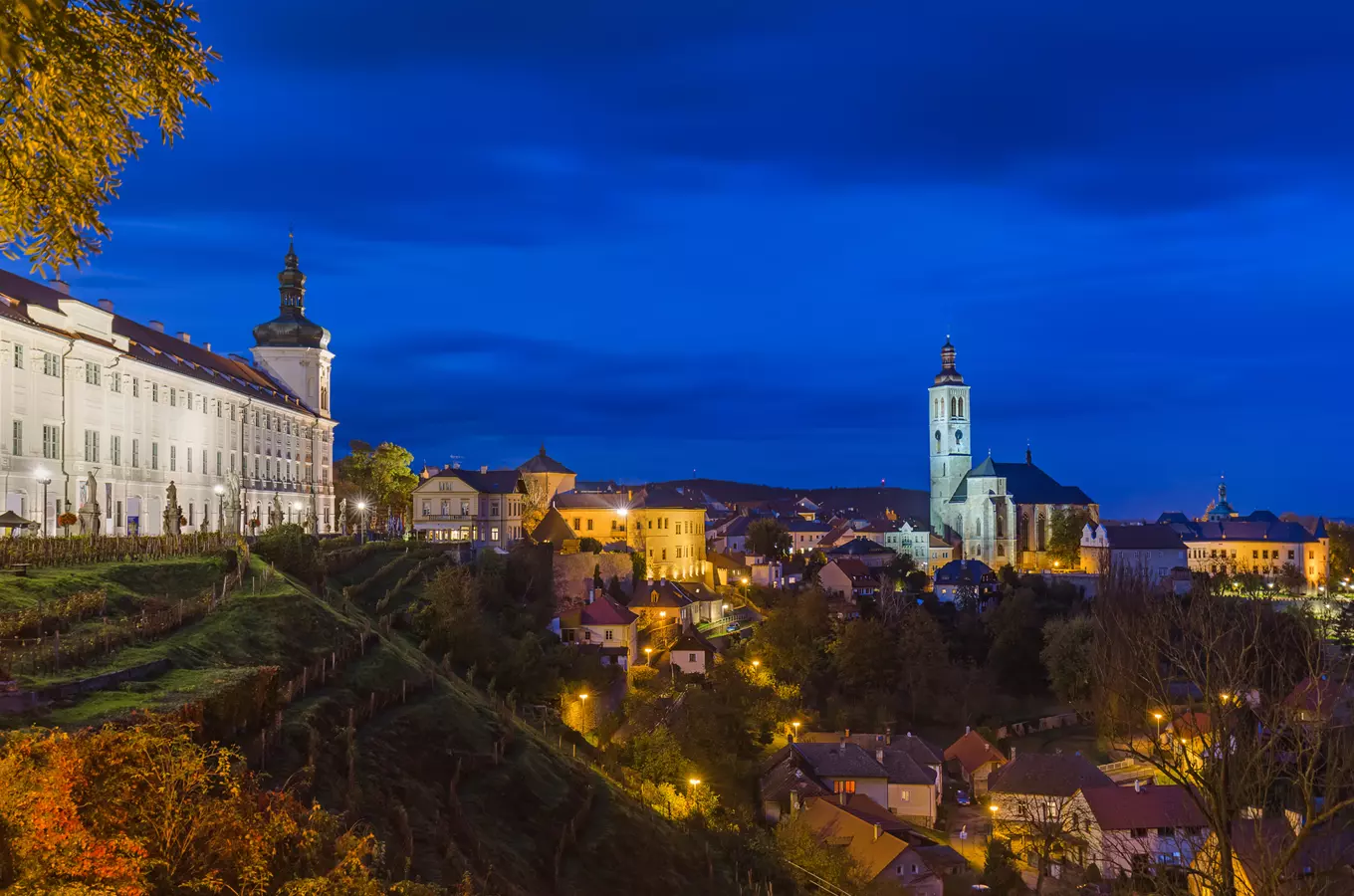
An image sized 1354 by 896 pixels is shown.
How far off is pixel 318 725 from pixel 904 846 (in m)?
23.5

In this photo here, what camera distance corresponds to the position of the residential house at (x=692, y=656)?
59.7 metres

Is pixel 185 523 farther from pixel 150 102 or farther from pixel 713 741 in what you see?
pixel 150 102

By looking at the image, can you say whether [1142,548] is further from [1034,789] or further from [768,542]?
[1034,789]

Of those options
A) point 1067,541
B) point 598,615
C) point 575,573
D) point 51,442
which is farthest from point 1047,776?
point 1067,541

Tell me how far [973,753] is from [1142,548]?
6032 centimetres

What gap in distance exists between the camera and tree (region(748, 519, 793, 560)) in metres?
101

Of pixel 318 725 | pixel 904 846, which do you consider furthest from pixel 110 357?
pixel 904 846

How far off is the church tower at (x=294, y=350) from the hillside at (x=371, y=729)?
43686mm

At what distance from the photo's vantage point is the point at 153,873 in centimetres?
1319

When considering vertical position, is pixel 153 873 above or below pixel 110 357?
below

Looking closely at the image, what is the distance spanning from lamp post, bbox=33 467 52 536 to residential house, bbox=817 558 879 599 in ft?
203

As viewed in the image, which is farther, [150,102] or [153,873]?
[153,873]

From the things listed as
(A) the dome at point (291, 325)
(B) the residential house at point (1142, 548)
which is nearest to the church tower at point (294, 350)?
(A) the dome at point (291, 325)

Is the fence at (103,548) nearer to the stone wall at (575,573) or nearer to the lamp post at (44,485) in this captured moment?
the lamp post at (44,485)
